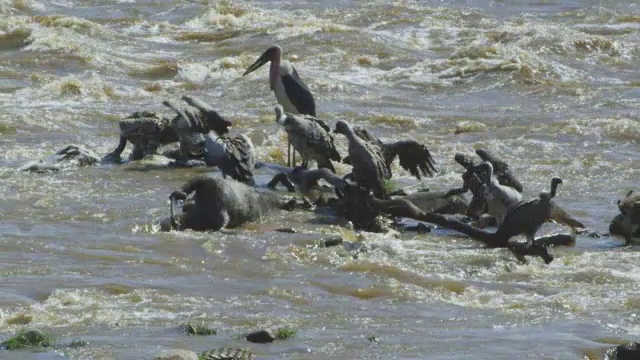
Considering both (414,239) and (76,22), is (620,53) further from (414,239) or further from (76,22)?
(414,239)

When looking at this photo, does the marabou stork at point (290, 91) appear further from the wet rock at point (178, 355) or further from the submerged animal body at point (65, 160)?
the wet rock at point (178, 355)

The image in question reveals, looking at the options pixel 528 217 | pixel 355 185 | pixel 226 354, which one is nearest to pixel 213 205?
pixel 355 185

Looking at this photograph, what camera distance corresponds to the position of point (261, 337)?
771 cm

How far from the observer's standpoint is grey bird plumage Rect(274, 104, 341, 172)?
1238 cm

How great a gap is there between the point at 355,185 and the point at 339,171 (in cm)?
241

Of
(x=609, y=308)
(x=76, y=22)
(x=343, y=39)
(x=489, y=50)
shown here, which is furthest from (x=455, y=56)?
(x=609, y=308)

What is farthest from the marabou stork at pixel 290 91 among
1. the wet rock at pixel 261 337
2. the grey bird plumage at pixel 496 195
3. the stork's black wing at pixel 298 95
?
the wet rock at pixel 261 337

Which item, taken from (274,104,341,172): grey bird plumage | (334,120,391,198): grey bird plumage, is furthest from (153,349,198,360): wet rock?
(274,104,341,172): grey bird plumage

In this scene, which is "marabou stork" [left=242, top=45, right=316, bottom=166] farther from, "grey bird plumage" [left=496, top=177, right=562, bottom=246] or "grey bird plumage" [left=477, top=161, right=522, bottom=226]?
"grey bird plumage" [left=496, top=177, right=562, bottom=246]

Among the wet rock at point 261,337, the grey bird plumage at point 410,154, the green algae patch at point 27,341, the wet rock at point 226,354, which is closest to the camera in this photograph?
the wet rock at point 226,354

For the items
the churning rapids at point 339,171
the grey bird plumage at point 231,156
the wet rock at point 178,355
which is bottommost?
the churning rapids at point 339,171

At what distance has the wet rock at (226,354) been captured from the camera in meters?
7.15

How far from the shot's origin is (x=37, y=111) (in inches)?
659

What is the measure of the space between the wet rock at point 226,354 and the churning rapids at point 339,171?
0.70 feet
